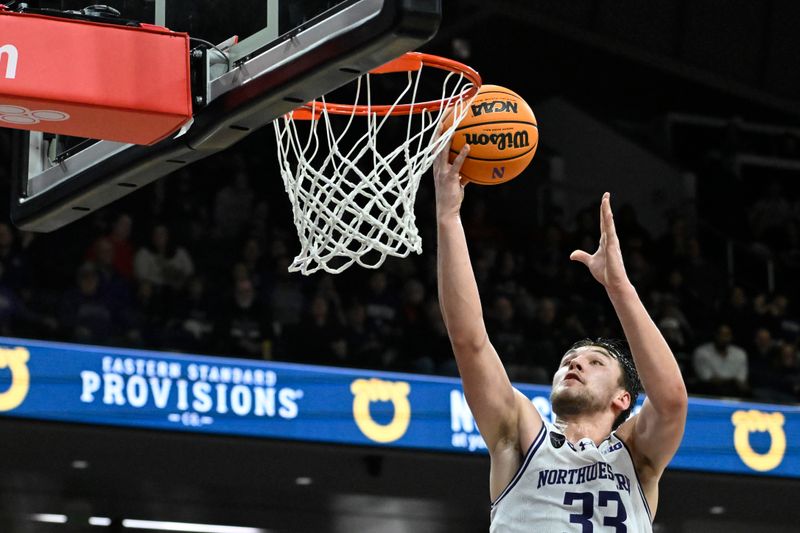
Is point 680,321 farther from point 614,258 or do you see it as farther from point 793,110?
point 614,258

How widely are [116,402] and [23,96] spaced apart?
4.15 metres

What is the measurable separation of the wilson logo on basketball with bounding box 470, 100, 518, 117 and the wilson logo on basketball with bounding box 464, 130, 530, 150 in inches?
3.2

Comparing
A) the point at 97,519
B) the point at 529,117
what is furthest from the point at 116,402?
the point at 529,117

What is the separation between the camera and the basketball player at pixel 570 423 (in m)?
3.08

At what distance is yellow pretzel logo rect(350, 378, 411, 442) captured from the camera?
765 cm

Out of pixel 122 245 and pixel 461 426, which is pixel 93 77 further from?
pixel 122 245

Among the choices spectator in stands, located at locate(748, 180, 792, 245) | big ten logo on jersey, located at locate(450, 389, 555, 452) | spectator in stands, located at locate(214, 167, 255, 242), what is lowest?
big ten logo on jersey, located at locate(450, 389, 555, 452)

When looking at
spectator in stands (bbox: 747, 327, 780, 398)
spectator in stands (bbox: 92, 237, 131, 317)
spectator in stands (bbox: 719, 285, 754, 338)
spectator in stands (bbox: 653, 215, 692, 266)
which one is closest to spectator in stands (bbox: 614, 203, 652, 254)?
spectator in stands (bbox: 653, 215, 692, 266)

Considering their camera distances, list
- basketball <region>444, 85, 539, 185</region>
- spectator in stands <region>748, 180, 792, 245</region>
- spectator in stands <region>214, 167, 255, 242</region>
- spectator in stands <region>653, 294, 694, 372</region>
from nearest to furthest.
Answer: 1. basketball <region>444, 85, 539, 185</region>
2. spectator in stands <region>214, 167, 255, 242</region>
3. spectator in stands <region>653, 294, 694, 372</region>
4. spectator in stands <region>748, 180, 792, 245</region>

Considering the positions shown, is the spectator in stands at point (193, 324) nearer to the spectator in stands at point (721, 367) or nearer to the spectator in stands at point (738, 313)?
the spectator in stands at point (721, 367)

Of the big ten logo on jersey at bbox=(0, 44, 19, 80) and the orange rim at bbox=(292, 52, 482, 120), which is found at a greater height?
the orange rim at bbox=(292, 52, 482, 120)

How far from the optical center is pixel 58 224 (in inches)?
154

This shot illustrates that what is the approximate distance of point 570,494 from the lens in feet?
10.1

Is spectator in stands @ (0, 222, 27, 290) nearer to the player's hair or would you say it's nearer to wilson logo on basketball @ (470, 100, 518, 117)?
wilson logo on basketball @ (470, 100, 518, 117)
